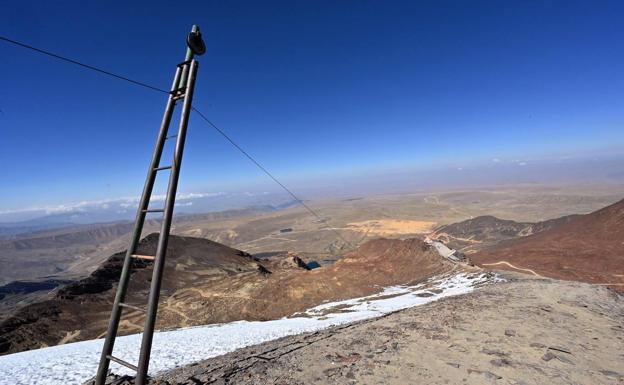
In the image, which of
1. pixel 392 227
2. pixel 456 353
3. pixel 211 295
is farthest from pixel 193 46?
pixel 392 227

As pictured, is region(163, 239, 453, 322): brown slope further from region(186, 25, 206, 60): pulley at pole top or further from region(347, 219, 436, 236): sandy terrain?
region(347, 219, 436, 236): sandy terrain

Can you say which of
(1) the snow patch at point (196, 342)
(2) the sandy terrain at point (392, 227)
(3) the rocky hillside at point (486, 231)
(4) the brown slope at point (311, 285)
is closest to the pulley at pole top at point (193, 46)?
(1) the snow patch at point (196, 342)

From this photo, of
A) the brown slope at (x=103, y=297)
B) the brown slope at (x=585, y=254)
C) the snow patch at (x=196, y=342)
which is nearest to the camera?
the snow patch at (x=196, y=342)

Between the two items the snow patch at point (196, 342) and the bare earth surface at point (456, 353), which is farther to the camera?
the snow patch at point (196, 342)

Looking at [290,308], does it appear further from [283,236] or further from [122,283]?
[283,236]

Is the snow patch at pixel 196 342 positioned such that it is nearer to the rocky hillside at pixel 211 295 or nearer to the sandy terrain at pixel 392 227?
the rocky hillside at pixel 211 295

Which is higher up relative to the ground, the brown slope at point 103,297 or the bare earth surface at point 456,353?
the bare earth surface at point 456,353
